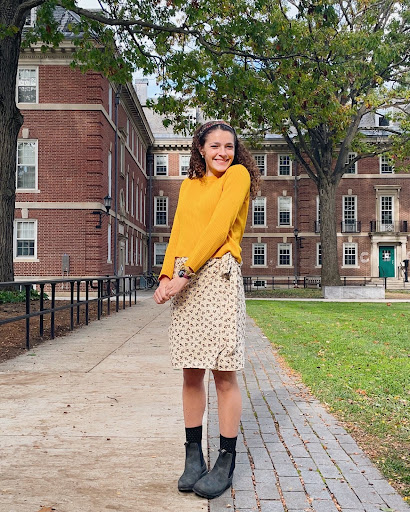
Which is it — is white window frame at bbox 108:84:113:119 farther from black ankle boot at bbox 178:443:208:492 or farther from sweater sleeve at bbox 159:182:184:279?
black ankle boot at bbox 178:443:208:492

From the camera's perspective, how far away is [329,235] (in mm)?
25891

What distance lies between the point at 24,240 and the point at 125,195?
852 centimetres

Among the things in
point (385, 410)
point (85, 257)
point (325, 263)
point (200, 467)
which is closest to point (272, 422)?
point (385, 410)

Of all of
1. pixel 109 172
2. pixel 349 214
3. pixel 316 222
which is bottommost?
pixel 316 222

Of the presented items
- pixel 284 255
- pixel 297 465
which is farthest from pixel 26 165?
pixel 284 255

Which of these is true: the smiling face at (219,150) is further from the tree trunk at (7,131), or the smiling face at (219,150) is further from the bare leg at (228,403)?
the tree trunk at (7,131)

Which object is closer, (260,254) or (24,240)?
(24,240)

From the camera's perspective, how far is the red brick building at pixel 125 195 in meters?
24.2

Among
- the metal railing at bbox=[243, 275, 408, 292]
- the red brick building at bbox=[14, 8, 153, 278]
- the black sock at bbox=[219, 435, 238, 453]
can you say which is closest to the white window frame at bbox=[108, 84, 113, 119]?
the red brick building at bbox=[14, 8, 153, 278]

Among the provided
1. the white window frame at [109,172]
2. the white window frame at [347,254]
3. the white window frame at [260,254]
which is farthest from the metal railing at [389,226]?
the white window frame at [109,172]

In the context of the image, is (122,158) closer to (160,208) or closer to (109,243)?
(109,243)

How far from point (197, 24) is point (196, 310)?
13.1 meters

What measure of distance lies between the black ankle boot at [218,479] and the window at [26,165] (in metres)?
22.7

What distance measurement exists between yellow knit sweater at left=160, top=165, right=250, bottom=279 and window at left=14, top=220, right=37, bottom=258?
22053 millimetres
